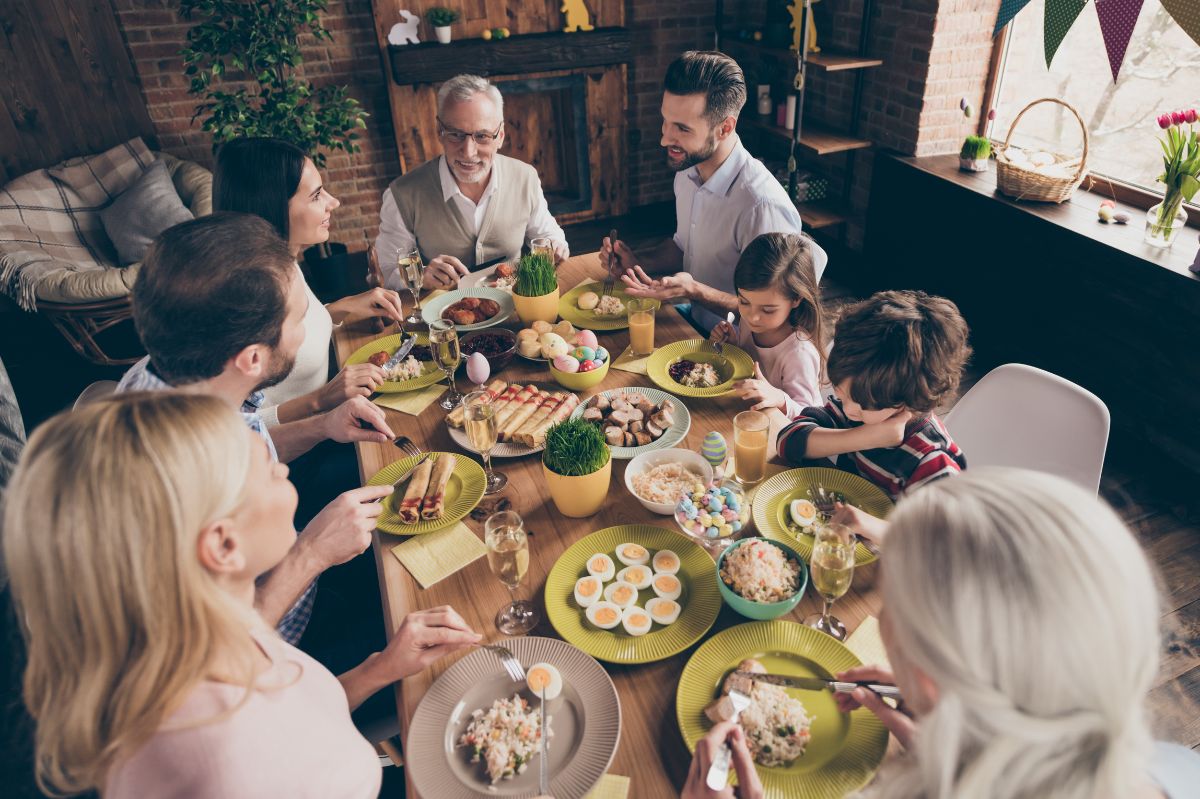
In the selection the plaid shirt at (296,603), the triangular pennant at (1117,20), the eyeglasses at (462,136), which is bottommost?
the plaid shirt at (296,603)

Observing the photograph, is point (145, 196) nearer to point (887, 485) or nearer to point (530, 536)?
point (530, 536)

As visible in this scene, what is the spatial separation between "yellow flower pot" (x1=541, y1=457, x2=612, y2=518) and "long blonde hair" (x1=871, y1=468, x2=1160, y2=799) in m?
0.79

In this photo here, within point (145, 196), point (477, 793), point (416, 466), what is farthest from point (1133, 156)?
point (145, 196)

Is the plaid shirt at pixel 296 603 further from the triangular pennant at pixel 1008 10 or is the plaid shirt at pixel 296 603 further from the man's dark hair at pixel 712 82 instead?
the triangular pennant at pixel 1008 10

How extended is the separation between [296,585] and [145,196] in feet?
11.7

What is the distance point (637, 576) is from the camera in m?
1.30

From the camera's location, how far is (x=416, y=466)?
5.24 ft

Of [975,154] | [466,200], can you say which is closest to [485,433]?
[466,200]

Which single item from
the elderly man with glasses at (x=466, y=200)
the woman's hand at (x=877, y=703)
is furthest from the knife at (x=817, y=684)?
the elderly man with glasses at (x=466, y=200)

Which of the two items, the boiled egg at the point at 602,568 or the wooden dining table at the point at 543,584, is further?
the boiled egg at the point at 602,568

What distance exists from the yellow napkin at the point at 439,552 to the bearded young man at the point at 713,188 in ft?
3.65

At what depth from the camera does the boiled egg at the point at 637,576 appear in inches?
50.9

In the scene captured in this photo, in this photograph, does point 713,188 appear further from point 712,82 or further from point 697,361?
point 697,361

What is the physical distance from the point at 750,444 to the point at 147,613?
108 cm
